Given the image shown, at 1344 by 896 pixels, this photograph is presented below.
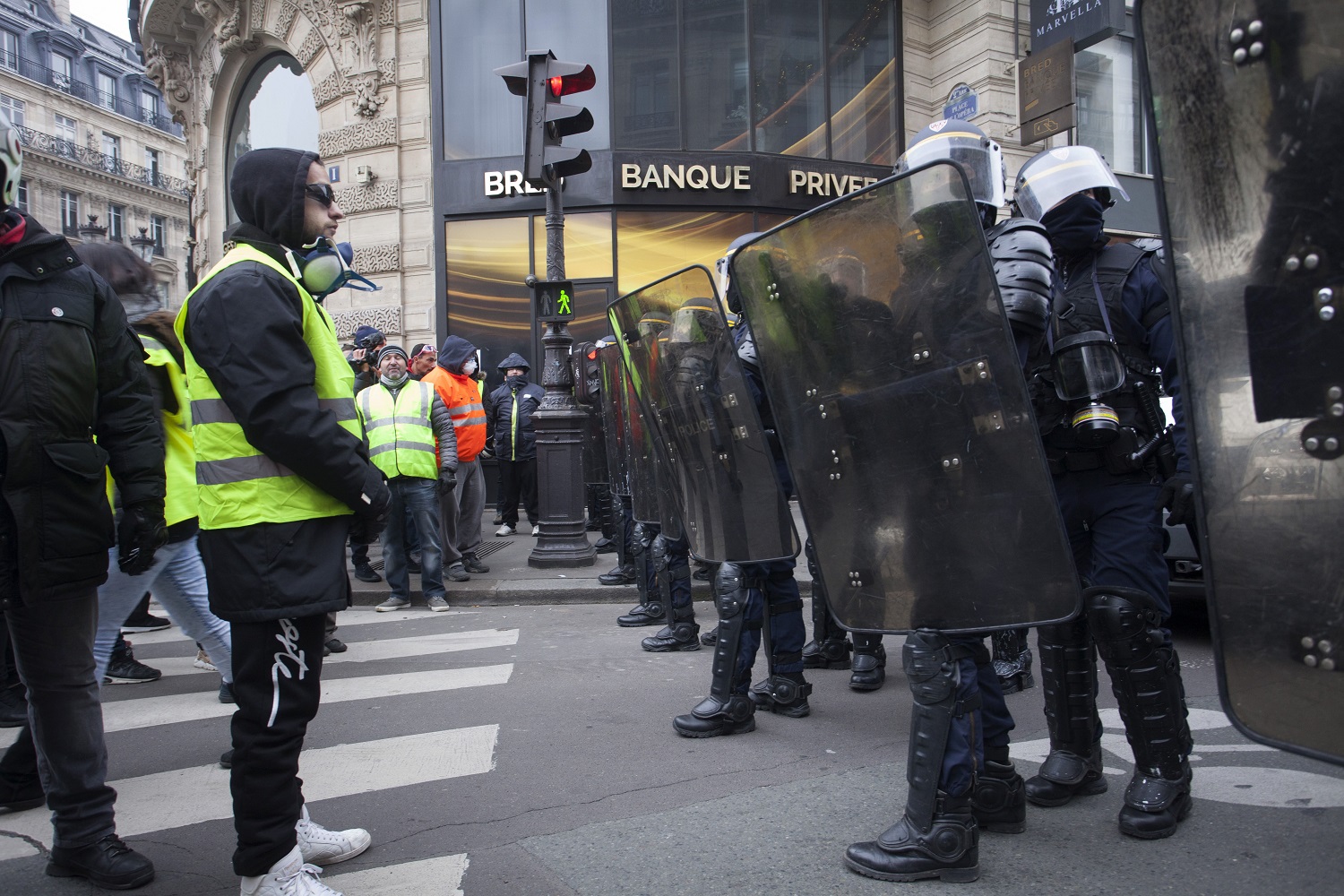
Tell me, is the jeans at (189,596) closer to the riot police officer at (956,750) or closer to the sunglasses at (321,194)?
the sunglasses at (321,194)

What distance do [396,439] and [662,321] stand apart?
3699 mm

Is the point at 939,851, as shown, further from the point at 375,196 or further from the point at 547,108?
the point at 375,196

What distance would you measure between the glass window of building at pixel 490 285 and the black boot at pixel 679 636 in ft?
26.1

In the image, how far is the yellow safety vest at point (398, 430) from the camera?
280 inches

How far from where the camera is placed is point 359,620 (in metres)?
6.88

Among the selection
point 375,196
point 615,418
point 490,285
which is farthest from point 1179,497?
point 375,196

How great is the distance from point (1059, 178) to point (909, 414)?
119 centimetres

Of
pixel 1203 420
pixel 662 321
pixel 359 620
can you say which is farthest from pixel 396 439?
pixel 1203 420

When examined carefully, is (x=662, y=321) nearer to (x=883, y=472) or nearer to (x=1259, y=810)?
(x=883, y=472)

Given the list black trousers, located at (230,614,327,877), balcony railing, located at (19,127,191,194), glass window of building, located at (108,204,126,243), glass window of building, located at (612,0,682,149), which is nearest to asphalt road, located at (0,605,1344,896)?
black trousers, located at (230,614,327,877)

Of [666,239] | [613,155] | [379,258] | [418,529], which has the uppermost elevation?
[613,155]

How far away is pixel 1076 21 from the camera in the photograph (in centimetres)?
1186

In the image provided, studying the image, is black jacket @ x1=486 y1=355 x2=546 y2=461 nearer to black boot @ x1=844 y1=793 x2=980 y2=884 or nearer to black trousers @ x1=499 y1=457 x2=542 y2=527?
black trousers @ x1=499 y1=457 x2=542 y2=527

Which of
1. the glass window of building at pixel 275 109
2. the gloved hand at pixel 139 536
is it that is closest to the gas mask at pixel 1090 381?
the gloved hand at pixel 139 536
